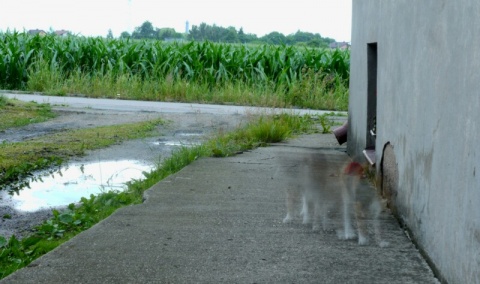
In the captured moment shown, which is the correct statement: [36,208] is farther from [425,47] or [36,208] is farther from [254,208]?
[425,47]

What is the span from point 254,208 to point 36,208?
198 cm

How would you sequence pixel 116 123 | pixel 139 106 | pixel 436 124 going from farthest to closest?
pixel 139 106 < pixel 116 123 < pixel 436 124

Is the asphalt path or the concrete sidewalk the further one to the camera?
the asphalt path

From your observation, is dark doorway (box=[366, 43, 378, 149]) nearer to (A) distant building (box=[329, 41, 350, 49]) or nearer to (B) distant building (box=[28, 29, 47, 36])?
(A) distant building (box=[329, 41, 350, 49])

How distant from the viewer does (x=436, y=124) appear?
4.11 meters

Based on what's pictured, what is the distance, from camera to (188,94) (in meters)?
19.1

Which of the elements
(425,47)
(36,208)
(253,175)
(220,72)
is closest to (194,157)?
(253,175)

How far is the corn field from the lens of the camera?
21.5m

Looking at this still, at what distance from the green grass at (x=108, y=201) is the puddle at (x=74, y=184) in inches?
11.6

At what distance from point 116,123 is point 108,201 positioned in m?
6.74

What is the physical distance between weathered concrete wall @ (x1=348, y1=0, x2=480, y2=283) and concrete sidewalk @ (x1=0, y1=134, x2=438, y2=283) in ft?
0.97

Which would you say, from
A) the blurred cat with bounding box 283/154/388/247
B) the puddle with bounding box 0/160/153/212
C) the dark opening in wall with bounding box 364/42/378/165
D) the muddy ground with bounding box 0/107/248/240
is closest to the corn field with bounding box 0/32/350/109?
the muddy ground with bounding box 0/107/248/240

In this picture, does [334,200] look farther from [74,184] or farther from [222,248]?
[74,184]

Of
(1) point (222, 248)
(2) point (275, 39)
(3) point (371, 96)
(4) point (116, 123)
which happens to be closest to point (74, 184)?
(3) point (371, 96)
